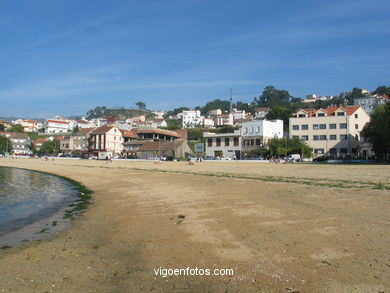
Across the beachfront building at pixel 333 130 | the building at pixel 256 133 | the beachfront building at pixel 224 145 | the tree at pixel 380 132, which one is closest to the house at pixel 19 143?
the beachfront building at pixel 224 145

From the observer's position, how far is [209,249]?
7.71 metres

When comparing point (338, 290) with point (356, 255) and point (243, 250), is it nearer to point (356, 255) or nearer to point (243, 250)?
point (356, 255)

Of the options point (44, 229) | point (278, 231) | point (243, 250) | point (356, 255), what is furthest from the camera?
point (44, 229)

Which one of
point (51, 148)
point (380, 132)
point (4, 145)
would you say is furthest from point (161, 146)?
point (4, 145)

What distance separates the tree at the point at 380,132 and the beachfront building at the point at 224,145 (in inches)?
1148

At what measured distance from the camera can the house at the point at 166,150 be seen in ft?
295

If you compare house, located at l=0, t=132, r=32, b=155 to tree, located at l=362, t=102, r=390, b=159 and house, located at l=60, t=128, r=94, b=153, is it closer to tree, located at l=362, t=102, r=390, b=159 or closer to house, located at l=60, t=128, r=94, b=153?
house, located at l=60, t=128, r=94, b=153

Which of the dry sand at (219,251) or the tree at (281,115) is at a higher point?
the tree at (281,115)

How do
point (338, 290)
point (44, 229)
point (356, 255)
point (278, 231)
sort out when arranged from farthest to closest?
1. point (44, 229)
2. point (278, 231)
3. point (356, 255)
4. point (338, 290)

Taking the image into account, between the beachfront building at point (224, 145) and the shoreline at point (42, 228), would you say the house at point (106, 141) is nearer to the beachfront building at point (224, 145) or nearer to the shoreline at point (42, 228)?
the beachfront building at point (224, 145)

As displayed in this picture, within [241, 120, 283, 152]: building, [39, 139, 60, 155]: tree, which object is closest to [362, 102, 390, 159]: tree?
[241, 120, 283, 152]: building

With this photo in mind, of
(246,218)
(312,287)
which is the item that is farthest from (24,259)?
(246,218)

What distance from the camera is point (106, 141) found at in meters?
Answer: 103

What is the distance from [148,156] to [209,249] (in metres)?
84.5
